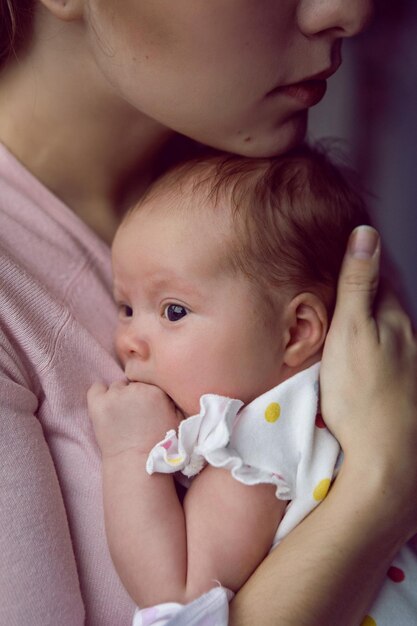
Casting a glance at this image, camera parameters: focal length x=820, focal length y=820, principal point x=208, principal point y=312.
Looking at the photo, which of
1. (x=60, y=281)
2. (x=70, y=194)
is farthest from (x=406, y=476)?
(x=70, y=194)

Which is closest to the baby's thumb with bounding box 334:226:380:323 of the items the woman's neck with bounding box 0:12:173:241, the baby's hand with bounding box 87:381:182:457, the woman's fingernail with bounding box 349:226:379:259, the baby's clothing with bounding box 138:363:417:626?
the woman's fingernail with bounding box 349:226:379:259

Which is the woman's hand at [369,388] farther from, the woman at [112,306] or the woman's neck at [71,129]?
the woman's neck at [71,129]

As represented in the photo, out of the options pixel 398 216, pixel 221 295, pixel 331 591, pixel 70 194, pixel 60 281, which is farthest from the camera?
pixel 398 216

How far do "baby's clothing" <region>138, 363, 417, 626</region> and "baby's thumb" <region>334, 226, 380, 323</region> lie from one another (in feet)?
0.37

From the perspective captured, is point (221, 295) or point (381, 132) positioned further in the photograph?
point (381, 132)

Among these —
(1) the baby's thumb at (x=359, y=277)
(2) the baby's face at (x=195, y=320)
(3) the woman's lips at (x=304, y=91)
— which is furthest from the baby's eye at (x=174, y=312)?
(3) the woman's lips at (x=304, y=91)

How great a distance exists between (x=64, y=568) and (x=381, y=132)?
6.97 ft

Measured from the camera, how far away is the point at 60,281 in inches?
46.3

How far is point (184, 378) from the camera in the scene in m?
1.06

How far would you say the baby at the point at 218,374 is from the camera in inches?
38.8

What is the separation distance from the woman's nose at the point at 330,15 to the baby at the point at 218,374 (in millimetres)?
186

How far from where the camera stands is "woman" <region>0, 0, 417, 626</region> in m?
0.96

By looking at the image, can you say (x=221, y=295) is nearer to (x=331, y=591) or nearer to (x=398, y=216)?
(x=331, y=591)

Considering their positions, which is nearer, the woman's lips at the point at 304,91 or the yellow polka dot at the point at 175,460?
the yellow polka dot at the point at 175,460
